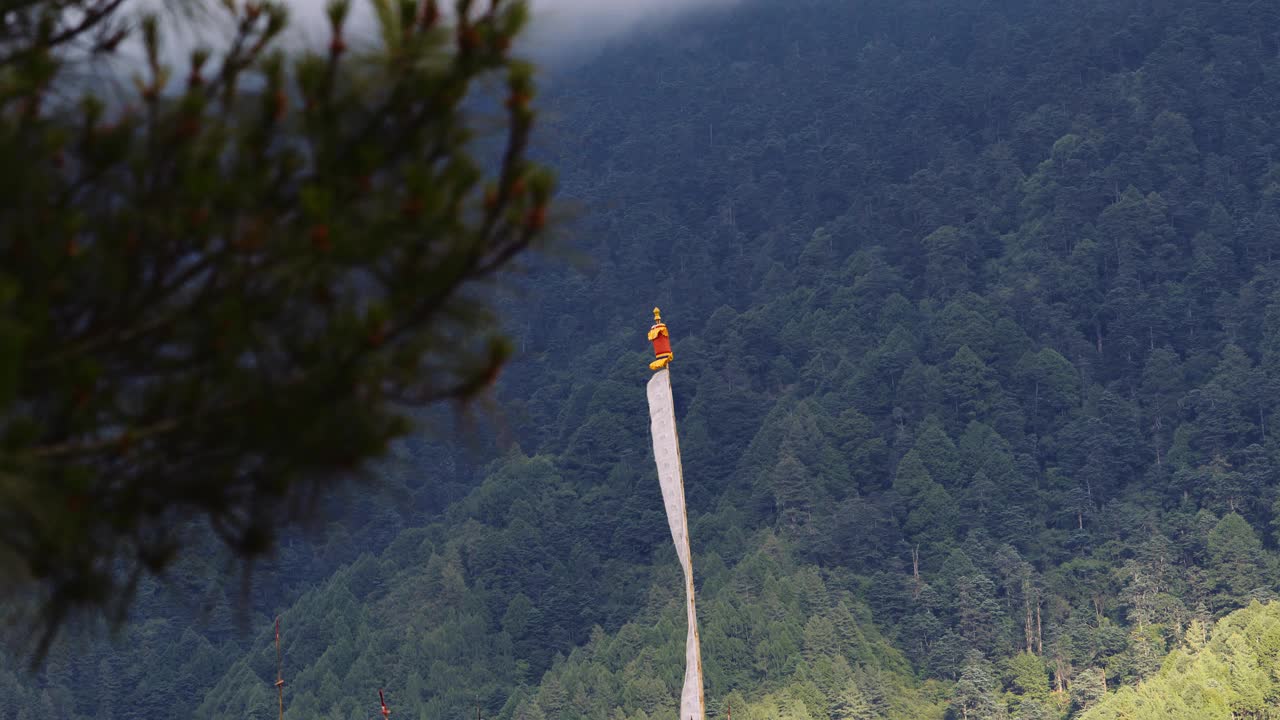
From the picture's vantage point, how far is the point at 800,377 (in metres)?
91.4

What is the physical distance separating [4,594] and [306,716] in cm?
6903

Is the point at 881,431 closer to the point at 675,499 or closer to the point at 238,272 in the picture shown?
the point at 675,499

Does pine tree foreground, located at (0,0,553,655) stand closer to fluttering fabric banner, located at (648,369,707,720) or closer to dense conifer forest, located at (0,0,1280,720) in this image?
fluttering fabric banner, located at (648,369,707,720)

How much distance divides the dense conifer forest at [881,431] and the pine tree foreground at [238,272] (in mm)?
50769

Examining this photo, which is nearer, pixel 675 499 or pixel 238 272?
pixel 238 272

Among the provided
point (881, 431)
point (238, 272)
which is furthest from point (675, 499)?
Answer: point (881, 431)

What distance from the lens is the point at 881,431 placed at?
3344 inches

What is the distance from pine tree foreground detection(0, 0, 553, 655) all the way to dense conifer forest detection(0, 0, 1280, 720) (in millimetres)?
50769

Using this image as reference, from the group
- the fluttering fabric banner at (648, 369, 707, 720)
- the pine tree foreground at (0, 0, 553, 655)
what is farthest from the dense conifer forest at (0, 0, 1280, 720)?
the pine tree foreground at (0, 0, 553, 655)

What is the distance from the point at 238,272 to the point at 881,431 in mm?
81806

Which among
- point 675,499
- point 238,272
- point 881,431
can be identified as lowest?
point 238,272

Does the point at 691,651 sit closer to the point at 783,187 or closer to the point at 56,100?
the point at 56,100

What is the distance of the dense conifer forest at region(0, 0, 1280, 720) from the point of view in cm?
6788

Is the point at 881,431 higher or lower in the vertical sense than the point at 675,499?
higher
